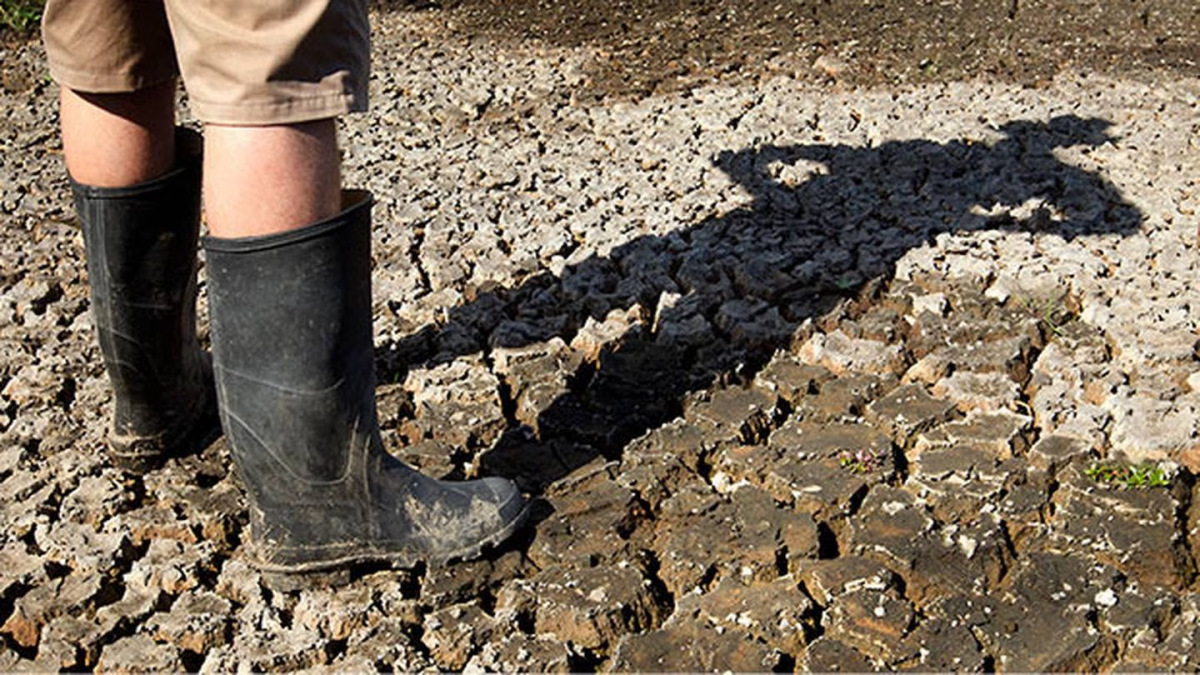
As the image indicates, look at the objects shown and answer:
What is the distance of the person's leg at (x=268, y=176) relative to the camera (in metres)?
1.93

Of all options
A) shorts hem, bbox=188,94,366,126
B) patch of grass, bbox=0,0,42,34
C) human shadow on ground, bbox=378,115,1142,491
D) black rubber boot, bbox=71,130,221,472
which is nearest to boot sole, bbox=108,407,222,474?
black rubber boot, bbox=71,130,221,472

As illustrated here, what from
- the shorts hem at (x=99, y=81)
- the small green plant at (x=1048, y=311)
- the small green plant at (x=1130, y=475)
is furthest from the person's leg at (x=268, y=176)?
the small green plant at (x=1048, y=311)

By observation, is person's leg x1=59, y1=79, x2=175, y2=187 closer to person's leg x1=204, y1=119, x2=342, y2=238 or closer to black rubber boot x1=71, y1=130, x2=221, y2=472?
black rubber boot x1=71, y1=130, x2=221, y2=472

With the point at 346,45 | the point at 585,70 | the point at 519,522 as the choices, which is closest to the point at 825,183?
the point at 585,70

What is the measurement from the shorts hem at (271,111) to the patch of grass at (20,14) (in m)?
3.93

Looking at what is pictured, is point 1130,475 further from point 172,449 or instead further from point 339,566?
point 172,449

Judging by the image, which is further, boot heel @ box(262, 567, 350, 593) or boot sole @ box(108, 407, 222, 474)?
boot sole @ box(108, 407, 222, 474)

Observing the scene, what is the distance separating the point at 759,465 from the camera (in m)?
2.52

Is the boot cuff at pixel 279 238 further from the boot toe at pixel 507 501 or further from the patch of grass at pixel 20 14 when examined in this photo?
the patch of grass at pixel 20 14

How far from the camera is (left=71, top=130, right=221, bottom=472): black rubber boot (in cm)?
236

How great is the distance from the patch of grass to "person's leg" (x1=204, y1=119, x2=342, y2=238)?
152 inches

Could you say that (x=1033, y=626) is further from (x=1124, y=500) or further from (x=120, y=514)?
(x=120, y=514)

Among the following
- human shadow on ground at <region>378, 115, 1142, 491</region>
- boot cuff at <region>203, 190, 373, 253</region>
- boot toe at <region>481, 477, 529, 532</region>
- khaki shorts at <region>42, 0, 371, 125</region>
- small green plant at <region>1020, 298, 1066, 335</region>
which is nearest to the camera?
khaki shorts at <region>42, 0, 371, 125</region>

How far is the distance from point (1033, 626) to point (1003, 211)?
1.69 metres
